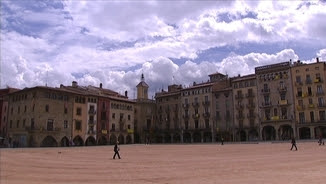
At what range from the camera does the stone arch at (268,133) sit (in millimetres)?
70056

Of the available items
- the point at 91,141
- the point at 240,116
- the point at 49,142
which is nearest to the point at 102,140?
the point at 91,141

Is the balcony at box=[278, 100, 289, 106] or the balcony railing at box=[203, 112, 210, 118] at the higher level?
the balcony at box=[278, 100, 289, 106]

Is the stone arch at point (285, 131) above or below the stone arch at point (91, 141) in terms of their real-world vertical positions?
above

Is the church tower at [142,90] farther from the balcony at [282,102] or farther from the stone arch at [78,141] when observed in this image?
the balcony at [282,102]

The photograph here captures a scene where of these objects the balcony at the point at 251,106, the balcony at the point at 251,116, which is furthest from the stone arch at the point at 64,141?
the balcony at the point at 251,106

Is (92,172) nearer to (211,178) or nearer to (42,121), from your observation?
(211,178)

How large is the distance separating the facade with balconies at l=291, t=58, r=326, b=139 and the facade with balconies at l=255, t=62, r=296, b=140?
3.30 feet

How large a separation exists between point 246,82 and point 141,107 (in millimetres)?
29319

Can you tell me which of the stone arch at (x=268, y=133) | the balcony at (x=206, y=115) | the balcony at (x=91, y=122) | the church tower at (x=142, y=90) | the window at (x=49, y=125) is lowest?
the stone arch at (x=268, y=133)

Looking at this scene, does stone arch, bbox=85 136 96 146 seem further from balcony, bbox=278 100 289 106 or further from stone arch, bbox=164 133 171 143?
balcony, bbox=278 100 289 106

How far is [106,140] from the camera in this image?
7575 centimetres

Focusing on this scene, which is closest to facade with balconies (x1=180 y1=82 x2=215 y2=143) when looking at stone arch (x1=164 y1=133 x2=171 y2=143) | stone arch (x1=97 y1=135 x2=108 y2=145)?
stone arch (x1=164 y1=133 x2=171 y2=143)

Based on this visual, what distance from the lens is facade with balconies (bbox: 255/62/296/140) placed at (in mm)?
67250

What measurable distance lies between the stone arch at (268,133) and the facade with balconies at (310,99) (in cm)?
606
